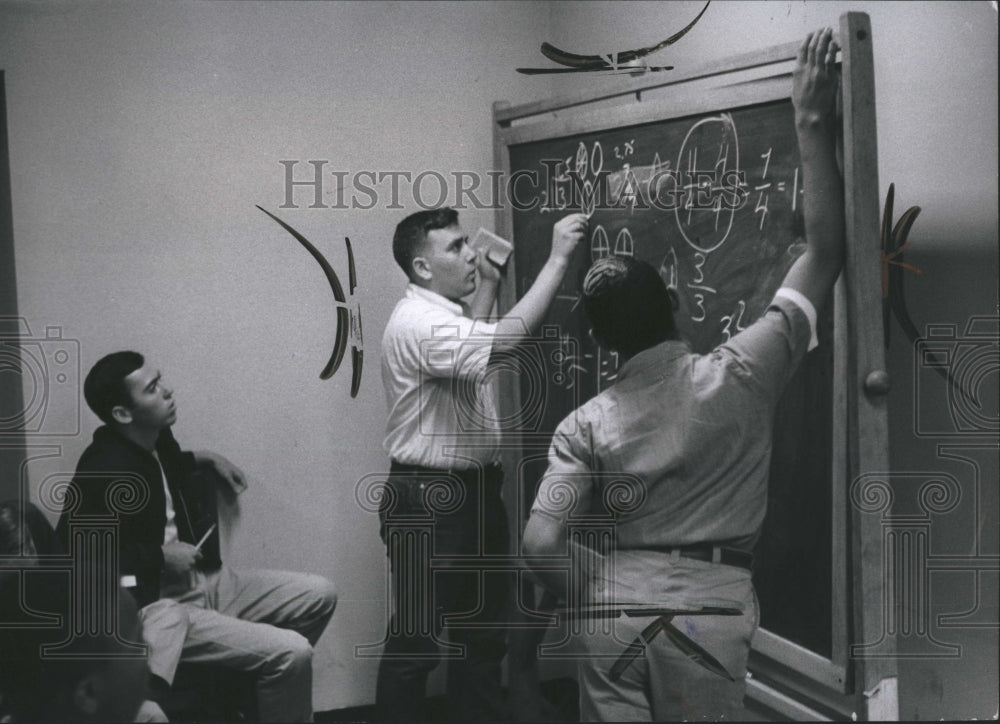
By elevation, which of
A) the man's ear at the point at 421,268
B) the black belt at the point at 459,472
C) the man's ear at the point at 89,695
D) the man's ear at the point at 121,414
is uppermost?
the man's ear at the point at 421,268

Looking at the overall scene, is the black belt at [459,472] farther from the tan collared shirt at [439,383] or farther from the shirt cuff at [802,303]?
the shirt cuff at [802,303]

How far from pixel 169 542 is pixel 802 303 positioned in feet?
4.26

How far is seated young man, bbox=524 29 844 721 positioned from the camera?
186cm

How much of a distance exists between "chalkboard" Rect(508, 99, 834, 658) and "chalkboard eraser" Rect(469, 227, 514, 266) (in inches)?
0.9

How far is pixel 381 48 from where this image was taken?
1928mm

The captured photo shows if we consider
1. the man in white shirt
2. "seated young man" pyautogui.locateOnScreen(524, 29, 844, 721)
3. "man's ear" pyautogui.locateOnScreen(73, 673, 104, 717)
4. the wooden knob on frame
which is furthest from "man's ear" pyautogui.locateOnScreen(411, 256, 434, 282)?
"man's ear" pyautogui.locateOnScreen(73, 673, 104, 717)

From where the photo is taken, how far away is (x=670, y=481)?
73.8 inches

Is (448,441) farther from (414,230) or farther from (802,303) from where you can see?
(802,303)

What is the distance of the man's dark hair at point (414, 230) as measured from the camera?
1.91 m

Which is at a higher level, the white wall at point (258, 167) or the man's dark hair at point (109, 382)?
the white wall at point (258, 167)

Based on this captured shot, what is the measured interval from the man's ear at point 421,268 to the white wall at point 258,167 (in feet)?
0.12

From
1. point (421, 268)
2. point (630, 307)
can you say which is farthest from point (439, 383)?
point (630, 307)

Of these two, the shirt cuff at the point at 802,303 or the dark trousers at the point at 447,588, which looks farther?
the dark trousers at the point at 447,588

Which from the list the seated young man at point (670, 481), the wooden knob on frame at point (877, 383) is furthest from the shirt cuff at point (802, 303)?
the wooden knob on frame at point (877, 383)
